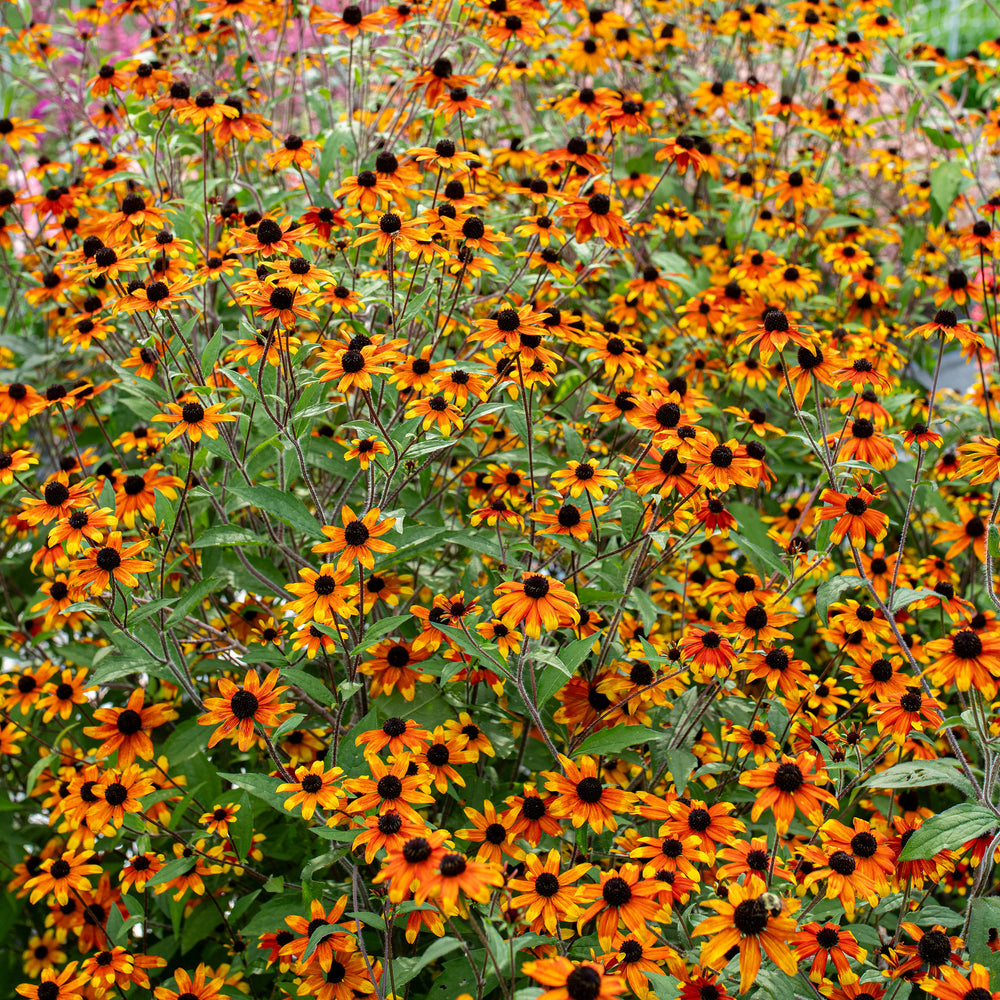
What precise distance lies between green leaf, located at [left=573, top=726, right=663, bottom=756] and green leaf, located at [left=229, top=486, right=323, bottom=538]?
0.81m

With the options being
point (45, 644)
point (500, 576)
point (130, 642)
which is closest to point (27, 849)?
point (45, 644)

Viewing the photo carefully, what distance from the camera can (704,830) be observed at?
1.91m

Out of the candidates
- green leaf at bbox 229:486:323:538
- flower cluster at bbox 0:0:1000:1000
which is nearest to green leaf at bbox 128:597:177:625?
flower cluster at bbox 0:0:1000:1000

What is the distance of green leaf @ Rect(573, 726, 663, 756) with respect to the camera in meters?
2.03

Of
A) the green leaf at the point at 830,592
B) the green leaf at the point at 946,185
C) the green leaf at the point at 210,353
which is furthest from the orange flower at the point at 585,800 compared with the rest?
the green leaf at the point at 946,185

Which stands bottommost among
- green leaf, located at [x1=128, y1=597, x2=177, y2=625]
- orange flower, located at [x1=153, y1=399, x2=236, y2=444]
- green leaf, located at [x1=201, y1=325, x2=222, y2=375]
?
green leaf, located at [x1=128, y1=597, x2=177, y2=625]

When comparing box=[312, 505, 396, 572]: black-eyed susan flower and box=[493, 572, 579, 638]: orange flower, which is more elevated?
box=[312, 505, 396, 572]: black-eyed susan flower

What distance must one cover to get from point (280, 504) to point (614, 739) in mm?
947

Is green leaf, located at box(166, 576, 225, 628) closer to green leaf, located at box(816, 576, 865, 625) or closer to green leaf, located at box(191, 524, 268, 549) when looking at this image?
green leaf, located at box(191, 524, 268, 549)

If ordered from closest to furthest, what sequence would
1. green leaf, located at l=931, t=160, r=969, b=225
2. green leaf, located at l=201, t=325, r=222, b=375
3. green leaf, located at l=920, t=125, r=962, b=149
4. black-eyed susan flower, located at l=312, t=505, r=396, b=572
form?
black-eyed susan flower, located at l=312, t=505, r=396, b=572 < green leaf, located at l=201, t=325, r=222, b=375 < green leaf, located at l=931, t=160, r=969, b=225 < green leaf, located at l=920, t=125, r=962, b=149

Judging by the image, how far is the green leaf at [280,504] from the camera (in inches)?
84.3

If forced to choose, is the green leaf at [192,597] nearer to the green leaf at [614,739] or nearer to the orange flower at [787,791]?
the green leaf at [614,739]

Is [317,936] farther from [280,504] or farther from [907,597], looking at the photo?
[907,597]

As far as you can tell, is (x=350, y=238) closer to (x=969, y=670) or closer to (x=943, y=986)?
(x=969, y=670)
